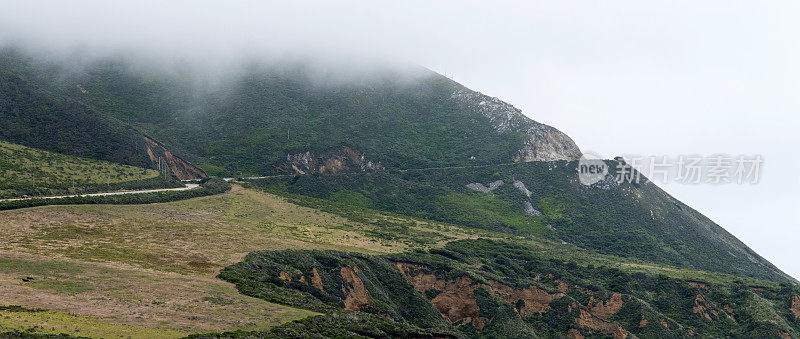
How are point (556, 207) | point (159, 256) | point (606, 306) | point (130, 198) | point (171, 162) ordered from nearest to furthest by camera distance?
point (159, 256), point (606, 306), point (130, 198), point (171, 162), point (556, 207)

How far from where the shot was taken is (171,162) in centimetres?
10394

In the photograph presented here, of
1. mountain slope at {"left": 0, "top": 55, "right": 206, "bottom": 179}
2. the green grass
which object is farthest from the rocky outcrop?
the green grass

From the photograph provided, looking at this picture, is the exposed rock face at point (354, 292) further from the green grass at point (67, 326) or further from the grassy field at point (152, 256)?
the green grass at point (67, 326)

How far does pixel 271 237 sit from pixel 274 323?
3089cm

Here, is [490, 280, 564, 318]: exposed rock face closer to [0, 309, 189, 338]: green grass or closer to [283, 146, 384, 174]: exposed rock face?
[0, 309, 189, 338]: green grass

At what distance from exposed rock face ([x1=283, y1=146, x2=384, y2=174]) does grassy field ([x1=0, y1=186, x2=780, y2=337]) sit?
1300 inches

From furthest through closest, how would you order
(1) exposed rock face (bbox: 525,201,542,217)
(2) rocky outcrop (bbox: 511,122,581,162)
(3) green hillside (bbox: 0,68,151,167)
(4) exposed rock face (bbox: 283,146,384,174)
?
(2) rocky outcrop (bbox: 511,122,581,162), (4) exposed rock face (bbox: 283,146,384,174), (1) exposed rock face (bbox: 525,201,542,217), (3) green hillside (bbox: 0,68,151,167)

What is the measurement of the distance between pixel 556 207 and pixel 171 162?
72.6 meters

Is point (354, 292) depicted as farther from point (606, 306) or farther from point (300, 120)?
point (300, 120)

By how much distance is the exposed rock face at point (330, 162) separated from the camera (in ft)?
387

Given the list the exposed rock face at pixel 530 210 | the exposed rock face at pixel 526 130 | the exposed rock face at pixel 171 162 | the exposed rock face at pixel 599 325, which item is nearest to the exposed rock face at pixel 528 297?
the exposed rock face at pixel 599 325

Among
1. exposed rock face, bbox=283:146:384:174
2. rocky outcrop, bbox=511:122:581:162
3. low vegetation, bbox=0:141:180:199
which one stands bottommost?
low vegetation, bbox=0:141:180:199

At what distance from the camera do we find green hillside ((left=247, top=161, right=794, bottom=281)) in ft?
340

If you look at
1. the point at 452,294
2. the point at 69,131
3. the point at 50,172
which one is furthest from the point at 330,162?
the point at 452,294
